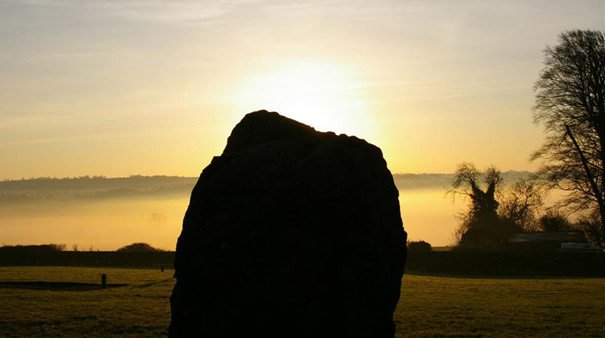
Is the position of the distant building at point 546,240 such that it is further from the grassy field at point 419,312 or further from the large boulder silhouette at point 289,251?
the large boulder silhouette at point 289,251

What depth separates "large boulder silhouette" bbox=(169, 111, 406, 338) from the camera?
8.95 m

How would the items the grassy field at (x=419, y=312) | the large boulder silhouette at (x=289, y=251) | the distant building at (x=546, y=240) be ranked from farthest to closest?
the distant building at (x=546, y=240), the grassy field at (x=419, y=312), the large boulder silhouette at (x=289, y=251)

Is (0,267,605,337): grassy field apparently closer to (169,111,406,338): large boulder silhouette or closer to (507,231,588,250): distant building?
(169,111,406,338): large boulder silhouette

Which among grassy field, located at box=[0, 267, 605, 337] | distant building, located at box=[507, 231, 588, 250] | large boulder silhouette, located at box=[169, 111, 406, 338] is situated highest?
distant building, located at box=[507, 231, 588, 250]

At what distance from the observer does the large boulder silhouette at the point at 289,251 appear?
895cm

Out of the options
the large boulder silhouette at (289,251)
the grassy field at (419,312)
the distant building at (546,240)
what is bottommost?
the grassy field at (419,312)

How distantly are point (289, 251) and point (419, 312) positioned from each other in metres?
14.5

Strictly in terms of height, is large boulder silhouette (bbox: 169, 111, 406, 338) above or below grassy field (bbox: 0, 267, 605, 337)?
above

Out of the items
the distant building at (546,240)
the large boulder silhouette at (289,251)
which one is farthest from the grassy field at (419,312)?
the distant building at (546,240)

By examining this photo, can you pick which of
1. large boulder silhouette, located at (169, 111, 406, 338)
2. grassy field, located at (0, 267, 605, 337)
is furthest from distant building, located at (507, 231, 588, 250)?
large boulder silhouette, located at (169, 111, 406, 338)

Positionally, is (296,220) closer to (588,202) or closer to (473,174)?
(588,202)

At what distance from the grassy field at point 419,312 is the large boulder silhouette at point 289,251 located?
8.58 meters

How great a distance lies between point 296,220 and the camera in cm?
910

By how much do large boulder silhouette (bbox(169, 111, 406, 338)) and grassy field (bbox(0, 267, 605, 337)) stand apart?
8579 millimetres
